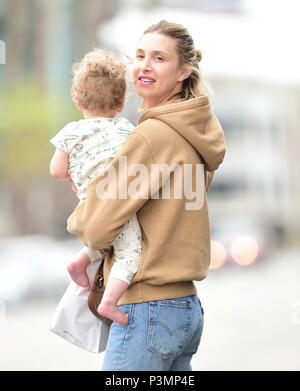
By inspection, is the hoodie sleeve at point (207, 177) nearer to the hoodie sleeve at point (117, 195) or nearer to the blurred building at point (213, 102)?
the hoodie sleeve at point (117, 195)

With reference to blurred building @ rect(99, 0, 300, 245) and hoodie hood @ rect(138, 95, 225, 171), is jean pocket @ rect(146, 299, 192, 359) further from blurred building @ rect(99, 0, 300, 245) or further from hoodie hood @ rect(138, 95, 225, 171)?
blurred building @ rect(99, 0, 300, 245)

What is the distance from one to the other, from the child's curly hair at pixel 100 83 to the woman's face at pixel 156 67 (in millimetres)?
76

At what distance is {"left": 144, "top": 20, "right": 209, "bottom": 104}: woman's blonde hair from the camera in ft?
5.68

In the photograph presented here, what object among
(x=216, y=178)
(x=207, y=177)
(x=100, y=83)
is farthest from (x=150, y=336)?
(x=216, y=178)

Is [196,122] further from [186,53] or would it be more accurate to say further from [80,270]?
[80,270]

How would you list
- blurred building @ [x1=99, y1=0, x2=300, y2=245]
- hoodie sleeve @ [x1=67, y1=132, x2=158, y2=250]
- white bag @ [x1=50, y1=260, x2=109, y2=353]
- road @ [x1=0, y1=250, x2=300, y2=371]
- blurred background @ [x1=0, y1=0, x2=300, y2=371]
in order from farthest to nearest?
blurred building @ [x1=99, y1=0, x2=300, y2=245], blurred background @ [x1=0, y1=0, x2=300, y2=371], road @ [x1=0, y1=250, x2=300, y2=371], white bag @ [x1=50, y1=260, x2=109, y2=353], hoodie sleeve @ [x1=67, y1=132, x2=158, y2=250]

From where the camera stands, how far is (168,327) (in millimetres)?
1625

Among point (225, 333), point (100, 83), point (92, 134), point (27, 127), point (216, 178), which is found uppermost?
point (27, 127)

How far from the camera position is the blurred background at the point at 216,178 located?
7.90 metres

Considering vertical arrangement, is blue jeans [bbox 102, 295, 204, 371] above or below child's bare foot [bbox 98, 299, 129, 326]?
below

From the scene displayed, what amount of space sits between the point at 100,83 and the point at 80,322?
68cm

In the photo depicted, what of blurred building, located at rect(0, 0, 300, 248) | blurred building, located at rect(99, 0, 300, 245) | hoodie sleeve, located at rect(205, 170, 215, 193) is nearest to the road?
hoodie sleeve, located at rect(205, 170, 215, 193)

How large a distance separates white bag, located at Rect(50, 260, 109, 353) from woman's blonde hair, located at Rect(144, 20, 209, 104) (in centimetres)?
55
